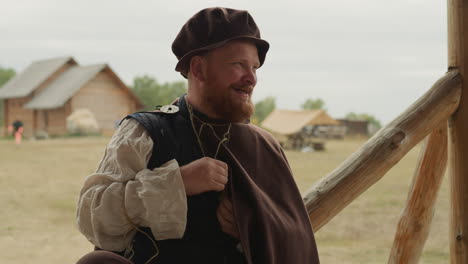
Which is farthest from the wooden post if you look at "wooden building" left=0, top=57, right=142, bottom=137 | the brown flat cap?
"wooden building" left=0, top=57, right=142, bottom=137

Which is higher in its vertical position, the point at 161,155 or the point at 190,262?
the point at 161,155

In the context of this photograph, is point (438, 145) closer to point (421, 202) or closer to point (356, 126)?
point (421, 202)

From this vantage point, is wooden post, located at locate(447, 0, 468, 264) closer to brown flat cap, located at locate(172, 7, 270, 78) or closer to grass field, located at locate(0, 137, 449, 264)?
brown flat cap, located at locate(172, 7, 270, 78)

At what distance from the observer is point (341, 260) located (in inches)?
142

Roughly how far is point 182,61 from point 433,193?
1331 mm

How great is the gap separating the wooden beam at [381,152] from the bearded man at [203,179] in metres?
0.28

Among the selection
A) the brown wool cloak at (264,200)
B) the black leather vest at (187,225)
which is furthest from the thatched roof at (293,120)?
the black leather vest at (187,225)

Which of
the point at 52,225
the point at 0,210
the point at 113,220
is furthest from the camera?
the point at 0,210

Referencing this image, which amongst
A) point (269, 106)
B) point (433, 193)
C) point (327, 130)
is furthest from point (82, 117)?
point (433, 193)

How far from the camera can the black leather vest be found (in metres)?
1.14

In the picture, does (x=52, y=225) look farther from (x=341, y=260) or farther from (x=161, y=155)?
(x=161, y=155)

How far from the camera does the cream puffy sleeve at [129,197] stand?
106cm

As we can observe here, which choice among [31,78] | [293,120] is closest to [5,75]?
[31,78]

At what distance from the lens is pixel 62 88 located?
10.2 metres
